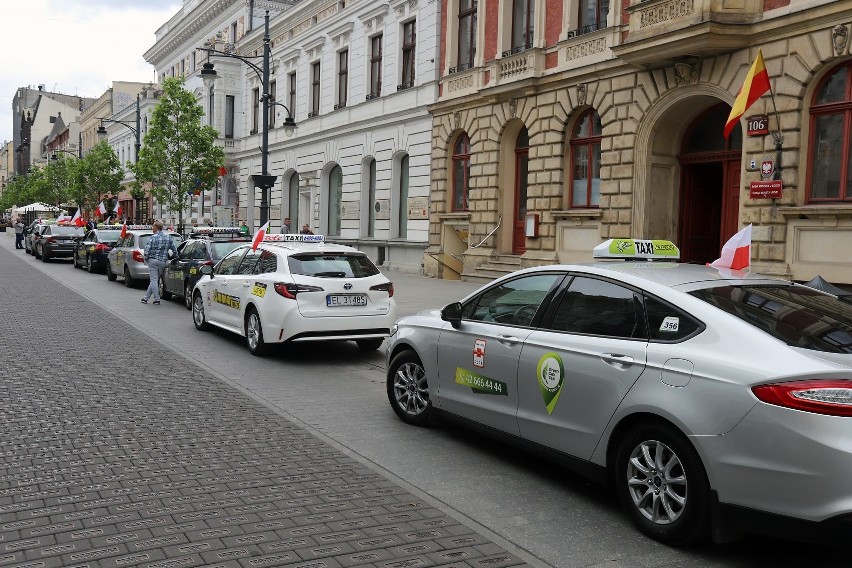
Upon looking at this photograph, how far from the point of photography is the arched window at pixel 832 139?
1437 cm

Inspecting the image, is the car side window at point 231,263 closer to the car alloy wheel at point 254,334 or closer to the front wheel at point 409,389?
the car alloy wheel at point 254,334

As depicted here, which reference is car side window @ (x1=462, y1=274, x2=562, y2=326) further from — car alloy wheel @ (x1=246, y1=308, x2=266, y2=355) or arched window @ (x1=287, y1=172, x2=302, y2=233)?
arched window @ (x1=287, y1=172, x2=302, y2=233)

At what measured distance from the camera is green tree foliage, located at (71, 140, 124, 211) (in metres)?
60.8

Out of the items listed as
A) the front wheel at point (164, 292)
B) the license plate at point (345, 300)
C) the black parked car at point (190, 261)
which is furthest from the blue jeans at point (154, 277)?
the license plate at point (345, 300)

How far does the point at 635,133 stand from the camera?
1861 cm

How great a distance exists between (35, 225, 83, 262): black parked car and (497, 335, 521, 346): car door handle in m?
29.4

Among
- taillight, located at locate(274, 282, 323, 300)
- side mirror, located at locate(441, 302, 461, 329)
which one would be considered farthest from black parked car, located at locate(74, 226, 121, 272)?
side mirror, located at locate(441, 302, 461, 329)

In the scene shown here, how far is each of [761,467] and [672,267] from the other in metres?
1.92

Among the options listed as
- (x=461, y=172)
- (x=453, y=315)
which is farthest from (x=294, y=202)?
(x=453, y=315)

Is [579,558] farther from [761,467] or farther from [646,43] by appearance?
[646,43]

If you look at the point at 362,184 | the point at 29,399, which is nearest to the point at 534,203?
the point at 362,184

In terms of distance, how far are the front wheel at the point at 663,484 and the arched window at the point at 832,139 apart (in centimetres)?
1170

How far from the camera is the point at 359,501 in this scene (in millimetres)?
5137

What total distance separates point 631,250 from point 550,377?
4.54 ft
